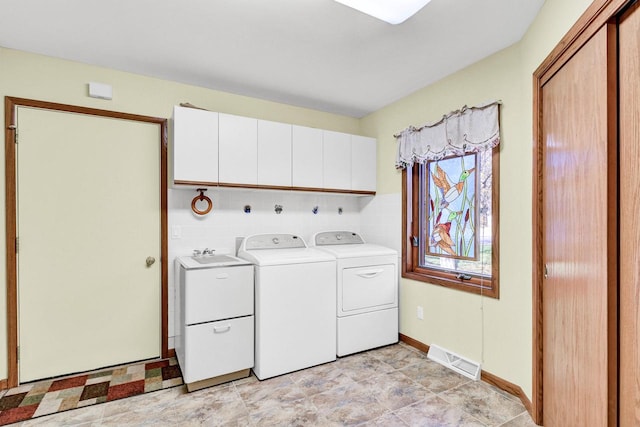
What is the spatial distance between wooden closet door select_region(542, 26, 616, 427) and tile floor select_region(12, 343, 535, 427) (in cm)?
44

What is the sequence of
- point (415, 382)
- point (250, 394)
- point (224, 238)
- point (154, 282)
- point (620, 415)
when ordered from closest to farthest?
1. point (620, 415)
2. point (250, 394)
3. point (415, 382)
4. point (154, 282)
5. point (224, 238)

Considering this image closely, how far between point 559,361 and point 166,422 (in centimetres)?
220

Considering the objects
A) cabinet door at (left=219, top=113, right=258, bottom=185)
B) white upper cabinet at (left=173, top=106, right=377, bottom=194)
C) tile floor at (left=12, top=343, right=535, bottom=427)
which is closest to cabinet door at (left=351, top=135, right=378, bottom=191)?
white upper cabinet at (left=173, top=106, right=377, bottom=194)

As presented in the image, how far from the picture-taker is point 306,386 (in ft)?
7.66

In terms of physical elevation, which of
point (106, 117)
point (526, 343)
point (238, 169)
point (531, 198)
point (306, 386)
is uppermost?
point (106, 117)

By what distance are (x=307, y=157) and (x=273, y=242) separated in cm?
87

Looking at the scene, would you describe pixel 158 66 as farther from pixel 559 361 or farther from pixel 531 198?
pixel 559 361

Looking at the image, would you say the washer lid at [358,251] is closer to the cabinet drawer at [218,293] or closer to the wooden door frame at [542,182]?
the cabinet drawer at [218,293]

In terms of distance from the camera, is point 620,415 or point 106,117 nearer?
point 620,415

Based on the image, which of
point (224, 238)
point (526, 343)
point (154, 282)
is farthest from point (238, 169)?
point (526, 343)

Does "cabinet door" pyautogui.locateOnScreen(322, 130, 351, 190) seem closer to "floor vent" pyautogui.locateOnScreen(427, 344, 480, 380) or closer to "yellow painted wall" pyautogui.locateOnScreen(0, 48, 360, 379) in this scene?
"yellow painted wall" pyautogui.locateOnScreen(0, 48, 360, 379)

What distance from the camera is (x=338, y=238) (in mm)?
3471

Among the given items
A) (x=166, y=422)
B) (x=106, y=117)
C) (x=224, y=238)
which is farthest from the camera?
(x=224, y=238)

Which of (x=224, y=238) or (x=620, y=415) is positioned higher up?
(x=224, y=238)
